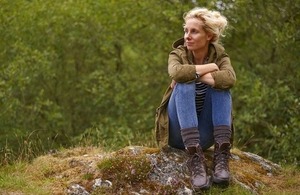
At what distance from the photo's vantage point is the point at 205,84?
5.12 metres

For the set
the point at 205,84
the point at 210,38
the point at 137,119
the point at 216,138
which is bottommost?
the point at 137,119

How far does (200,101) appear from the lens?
5184 millimetres

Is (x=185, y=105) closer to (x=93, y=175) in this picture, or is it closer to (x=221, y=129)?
(x=221, y=129)

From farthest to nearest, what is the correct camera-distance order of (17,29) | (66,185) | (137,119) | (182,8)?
(137,119)
(17,29)
(182,8)
(66,185)

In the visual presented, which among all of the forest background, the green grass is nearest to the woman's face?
the green grass

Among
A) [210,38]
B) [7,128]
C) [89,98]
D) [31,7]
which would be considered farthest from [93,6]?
[210,38]

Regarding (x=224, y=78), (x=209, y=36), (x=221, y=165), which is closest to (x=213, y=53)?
(x=209, y=36)

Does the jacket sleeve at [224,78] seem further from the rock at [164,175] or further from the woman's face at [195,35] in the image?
the rock at [164,175]

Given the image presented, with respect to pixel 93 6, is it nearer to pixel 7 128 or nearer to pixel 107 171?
pixel 7 128

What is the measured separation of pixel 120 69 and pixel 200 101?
8.59 m

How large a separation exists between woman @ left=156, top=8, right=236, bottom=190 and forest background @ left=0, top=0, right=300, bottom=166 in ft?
10.7

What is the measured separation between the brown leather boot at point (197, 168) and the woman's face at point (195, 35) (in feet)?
3.22

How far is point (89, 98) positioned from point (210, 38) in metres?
7.88

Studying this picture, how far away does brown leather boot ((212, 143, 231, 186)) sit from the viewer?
16.4ft
